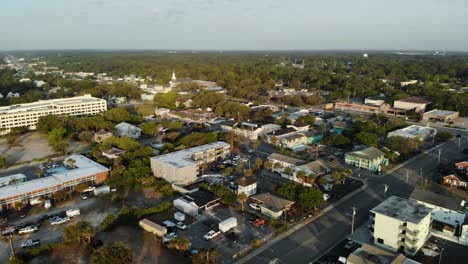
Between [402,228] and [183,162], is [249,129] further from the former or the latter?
[402,228]

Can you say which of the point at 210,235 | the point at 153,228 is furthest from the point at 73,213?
the point at 210,235

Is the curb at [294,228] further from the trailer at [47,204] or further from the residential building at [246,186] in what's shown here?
the trailer at [47,204]

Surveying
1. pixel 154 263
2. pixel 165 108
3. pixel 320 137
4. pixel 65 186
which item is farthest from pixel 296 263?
pixel 165 108

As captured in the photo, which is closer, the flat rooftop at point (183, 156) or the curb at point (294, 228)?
the curb at point (294, 228)

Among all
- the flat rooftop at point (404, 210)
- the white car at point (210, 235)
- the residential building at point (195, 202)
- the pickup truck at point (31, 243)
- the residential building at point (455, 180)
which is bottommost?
the pickup truck at point (31, 243)

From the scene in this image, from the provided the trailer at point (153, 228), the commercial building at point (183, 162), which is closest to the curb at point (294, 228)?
the trailer at point (153, 228)
